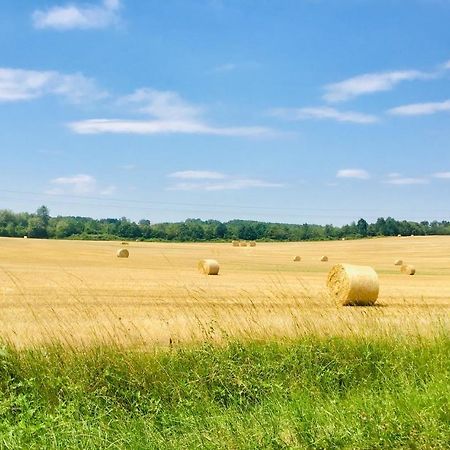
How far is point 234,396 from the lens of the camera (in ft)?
24.2

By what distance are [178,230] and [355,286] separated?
8934 cm

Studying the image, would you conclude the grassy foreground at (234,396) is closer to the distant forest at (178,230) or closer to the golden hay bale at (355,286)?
the golden hay bale at (355,286)

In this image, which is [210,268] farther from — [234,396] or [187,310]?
[234,396]

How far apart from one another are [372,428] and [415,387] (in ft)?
5.22

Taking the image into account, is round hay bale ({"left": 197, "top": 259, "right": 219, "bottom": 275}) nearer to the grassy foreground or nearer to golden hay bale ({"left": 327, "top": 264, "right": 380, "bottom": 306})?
golden hay bale ({"left": 327, "top": 264, "right": 380, "bottom": 306})

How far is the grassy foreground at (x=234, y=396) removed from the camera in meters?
5.93

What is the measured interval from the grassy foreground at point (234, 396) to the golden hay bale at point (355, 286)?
1190cm

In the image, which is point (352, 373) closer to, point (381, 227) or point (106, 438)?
point (106, 438)

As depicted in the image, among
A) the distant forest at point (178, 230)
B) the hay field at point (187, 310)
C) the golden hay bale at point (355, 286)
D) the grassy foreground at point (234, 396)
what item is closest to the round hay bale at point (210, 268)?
the hay field at point (187, 310)

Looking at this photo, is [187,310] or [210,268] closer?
[187,310]

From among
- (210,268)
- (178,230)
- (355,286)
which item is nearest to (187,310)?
(355,286)

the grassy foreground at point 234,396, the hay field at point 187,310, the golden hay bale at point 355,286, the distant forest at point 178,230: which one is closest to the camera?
the grassy foreground at point 234,396

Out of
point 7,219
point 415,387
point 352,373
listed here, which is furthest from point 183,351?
point 7,219

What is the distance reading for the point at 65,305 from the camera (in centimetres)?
1772
